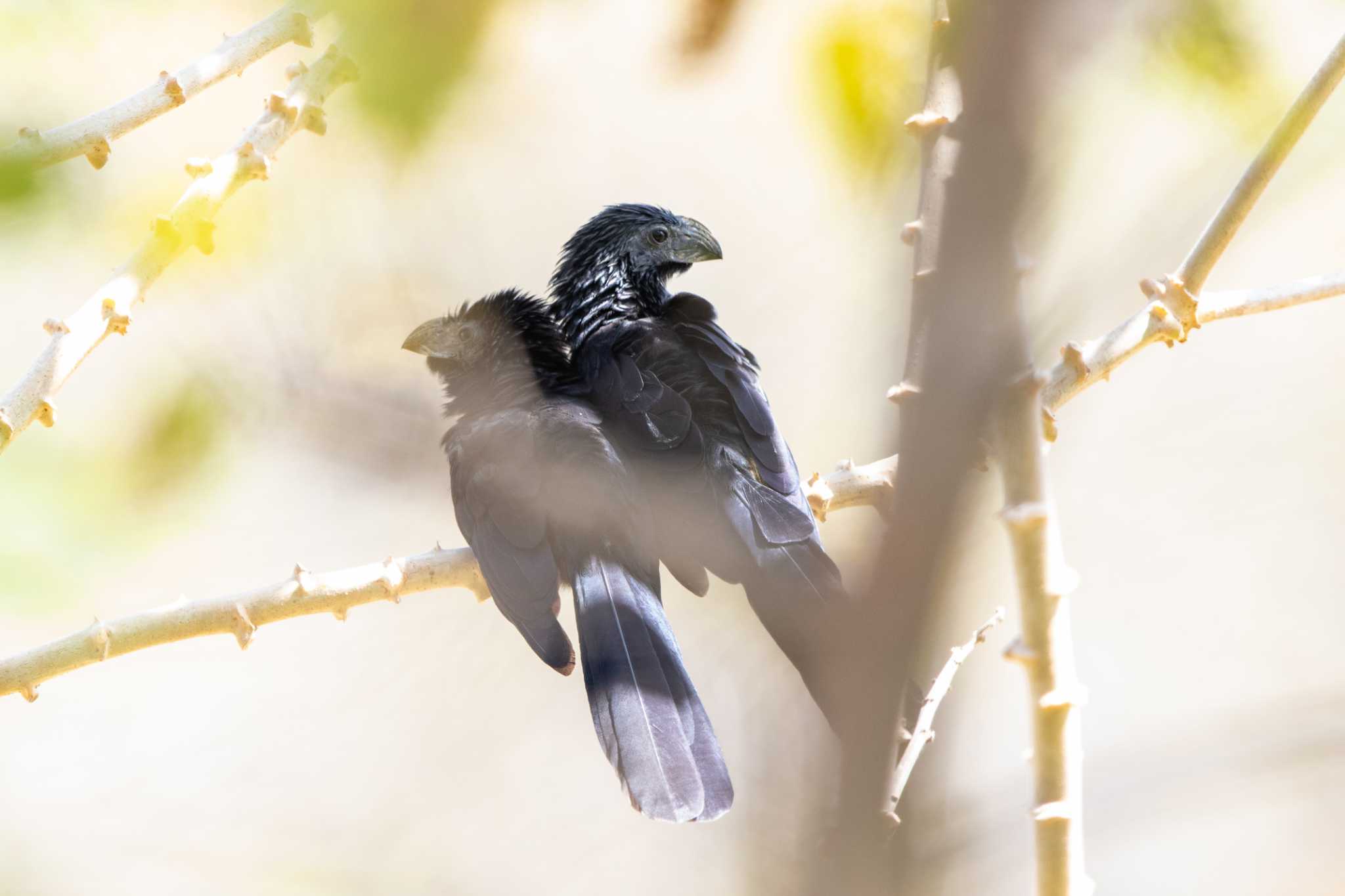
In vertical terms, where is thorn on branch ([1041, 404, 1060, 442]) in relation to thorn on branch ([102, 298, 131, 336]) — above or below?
above

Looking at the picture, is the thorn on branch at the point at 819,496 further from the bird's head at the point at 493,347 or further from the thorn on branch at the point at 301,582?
the thorn on branch at the point at 301,582

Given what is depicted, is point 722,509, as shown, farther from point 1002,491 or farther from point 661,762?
point 1002,491

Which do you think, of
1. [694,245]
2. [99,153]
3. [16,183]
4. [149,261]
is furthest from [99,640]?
[694,245]

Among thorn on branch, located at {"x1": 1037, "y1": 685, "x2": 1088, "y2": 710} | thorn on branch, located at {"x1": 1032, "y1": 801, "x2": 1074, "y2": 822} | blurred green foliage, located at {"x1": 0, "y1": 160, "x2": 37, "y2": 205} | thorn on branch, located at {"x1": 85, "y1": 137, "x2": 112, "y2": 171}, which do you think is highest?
thorn on branch, located at {"x1": 85, "y1": 137, "x2": 112, "y2": 171}

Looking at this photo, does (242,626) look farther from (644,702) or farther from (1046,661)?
(1046,661)

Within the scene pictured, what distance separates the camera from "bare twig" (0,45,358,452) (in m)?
1.88

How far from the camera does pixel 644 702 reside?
7.77 feet

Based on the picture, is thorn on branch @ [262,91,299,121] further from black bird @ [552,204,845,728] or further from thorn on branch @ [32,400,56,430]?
black bird @ [552,204,845,728]

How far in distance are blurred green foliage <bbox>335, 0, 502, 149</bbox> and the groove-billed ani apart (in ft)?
4.53

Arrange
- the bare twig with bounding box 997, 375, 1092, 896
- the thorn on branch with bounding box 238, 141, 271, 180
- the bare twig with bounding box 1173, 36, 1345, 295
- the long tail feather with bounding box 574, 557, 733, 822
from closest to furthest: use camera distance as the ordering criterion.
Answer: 1. the bare twig with bounding box 997, 375, 1092, 896
2. the bare twig with bounding box 1173, 36, 1345, 295
3. the thorn on branch with bounding box 238, 141, 271, 180
4. the long tail feather with bounding box 574, 557, 733, 822

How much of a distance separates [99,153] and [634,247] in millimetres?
2358

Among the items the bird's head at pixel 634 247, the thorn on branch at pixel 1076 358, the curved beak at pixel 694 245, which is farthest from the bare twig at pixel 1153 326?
the curved beak at pixel 694 245

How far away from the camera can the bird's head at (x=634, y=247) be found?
405 centimetres

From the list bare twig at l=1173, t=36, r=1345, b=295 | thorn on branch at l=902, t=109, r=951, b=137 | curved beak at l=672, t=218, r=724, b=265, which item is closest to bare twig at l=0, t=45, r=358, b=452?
thorn on branch at l=902, t=109, r=951, b=137
